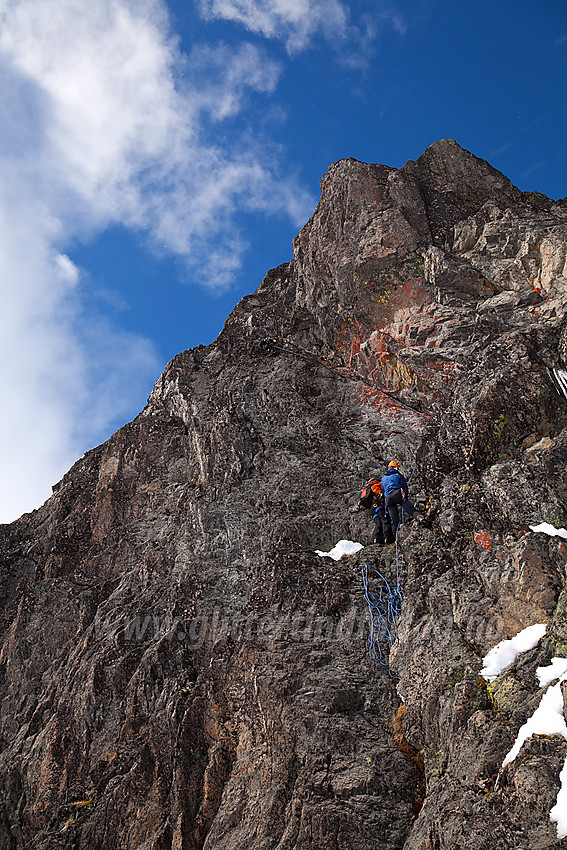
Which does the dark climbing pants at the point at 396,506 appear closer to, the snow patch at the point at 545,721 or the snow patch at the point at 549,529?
the snow patch at the point at 549,529

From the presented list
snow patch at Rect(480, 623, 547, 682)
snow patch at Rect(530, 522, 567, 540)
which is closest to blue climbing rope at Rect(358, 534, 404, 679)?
snow patch at Rect(480, 623, 547, 682)

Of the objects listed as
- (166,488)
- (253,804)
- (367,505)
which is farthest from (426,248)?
(253,804)

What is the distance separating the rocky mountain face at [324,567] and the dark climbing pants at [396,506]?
0.80ft

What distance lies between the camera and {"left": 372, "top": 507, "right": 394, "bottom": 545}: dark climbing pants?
1102cm

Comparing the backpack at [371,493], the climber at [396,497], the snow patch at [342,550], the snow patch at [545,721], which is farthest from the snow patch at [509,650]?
the snow patch at [342,550]

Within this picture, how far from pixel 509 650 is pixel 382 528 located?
3.79 m

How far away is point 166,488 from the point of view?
49.3ft

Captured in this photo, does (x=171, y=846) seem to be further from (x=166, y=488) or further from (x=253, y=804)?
(x=166, y=488)

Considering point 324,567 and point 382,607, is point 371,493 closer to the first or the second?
point 324,567

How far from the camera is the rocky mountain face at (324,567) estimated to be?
26.2 feet

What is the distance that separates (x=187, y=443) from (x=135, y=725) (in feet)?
21.6

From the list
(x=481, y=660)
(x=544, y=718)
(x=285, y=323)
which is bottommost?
(x=544, y=718)

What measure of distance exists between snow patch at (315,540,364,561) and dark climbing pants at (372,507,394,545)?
593mm

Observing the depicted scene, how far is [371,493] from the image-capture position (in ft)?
37.3
